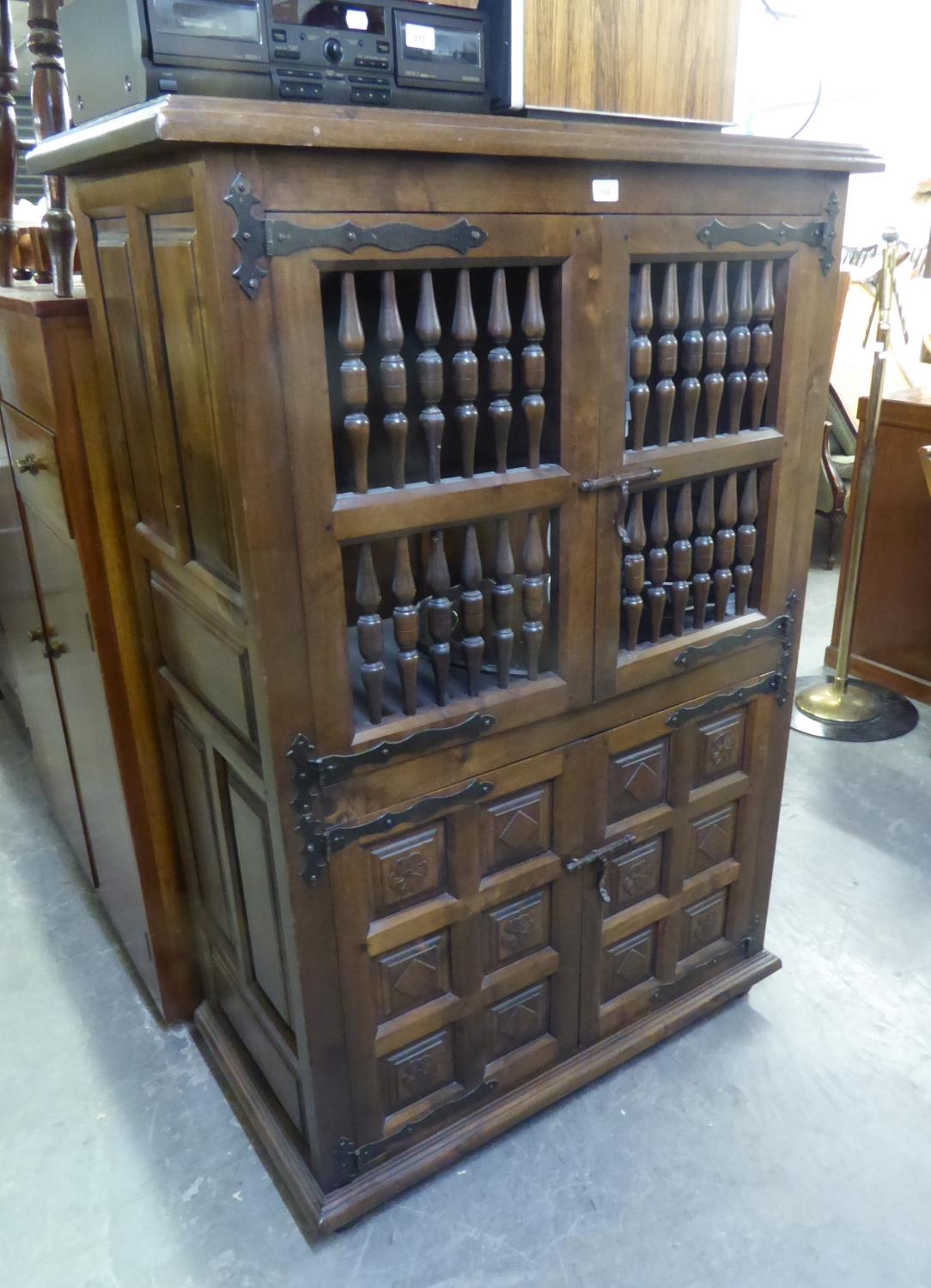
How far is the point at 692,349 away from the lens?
4.64ft

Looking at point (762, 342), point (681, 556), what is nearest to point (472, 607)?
point (681, 556)

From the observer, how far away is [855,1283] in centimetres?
143

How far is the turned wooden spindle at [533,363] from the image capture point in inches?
48.2

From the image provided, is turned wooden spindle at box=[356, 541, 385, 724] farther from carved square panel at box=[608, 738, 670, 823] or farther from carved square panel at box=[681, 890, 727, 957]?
carved square panel at box=[681, 890, 727, 957]

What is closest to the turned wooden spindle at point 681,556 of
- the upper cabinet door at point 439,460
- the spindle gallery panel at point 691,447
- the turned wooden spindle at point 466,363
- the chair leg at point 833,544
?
the spindle gallery panel at point 691,447

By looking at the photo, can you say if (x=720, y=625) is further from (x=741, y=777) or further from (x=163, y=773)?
(x=163, y=773)

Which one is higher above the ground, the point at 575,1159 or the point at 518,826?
the point at 518,826

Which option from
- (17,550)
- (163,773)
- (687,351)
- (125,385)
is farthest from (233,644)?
(17,550)

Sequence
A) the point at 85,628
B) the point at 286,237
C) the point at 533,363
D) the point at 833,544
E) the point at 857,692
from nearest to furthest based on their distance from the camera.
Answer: the point at 286,237, the point at 533,363, the point at 85,628, the point at 857,692, the point at 833,544

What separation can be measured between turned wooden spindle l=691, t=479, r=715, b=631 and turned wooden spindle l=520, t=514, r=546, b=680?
315 mm

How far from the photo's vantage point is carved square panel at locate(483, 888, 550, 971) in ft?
5.04

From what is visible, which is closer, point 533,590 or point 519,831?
point 533,590

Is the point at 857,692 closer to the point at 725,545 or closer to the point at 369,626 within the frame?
the point at 725,545

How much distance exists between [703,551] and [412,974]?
2.66 ft
